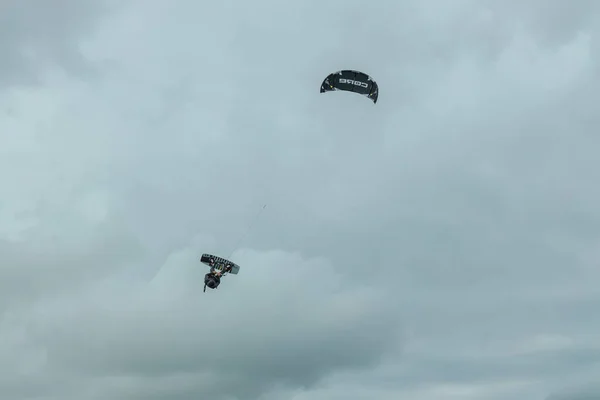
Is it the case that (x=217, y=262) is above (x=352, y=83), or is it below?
below

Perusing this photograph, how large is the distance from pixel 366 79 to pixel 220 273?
44.7 metres

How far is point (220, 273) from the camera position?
14412cm

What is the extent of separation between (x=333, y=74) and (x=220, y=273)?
4219 centimetres

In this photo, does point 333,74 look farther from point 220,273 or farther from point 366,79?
point 220,273

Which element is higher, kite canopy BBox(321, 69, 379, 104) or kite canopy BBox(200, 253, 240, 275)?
kite canopy BBox(321, 69, 379, 104)

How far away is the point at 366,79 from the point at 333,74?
594 centimetres

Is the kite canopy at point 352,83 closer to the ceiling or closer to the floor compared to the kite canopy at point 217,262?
closer to the ceiling

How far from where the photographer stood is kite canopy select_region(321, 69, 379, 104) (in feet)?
449

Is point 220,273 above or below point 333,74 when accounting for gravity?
below

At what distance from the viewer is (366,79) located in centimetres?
13688

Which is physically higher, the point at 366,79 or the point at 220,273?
the point at 366,79

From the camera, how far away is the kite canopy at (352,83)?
136750mm

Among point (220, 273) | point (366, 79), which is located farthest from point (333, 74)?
point (220, 273)

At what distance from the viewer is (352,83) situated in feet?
452
